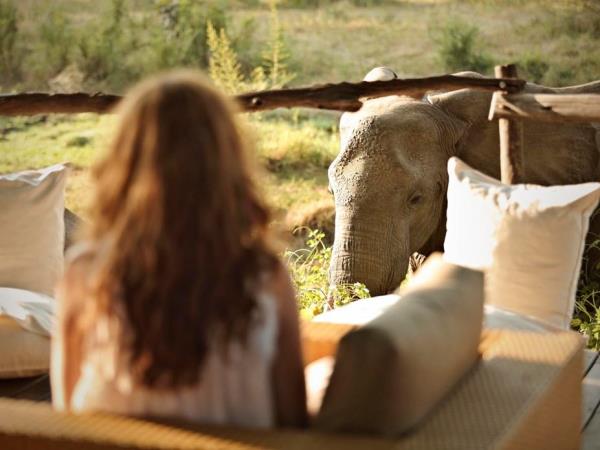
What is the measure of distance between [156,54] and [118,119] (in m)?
9.66

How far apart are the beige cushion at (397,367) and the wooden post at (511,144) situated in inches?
87.0

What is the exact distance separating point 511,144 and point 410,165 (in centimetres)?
55

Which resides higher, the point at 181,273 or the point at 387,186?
the point at 181,273

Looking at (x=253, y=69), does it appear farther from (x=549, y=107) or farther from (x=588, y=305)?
(x=549, y=107)

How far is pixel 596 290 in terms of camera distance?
4.62m

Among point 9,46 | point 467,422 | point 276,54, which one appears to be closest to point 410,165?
point 467,422

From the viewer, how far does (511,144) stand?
167 inches

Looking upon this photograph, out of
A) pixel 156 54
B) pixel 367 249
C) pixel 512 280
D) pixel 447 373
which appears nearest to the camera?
pixel 447 373

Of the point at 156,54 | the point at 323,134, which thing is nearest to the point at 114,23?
the point at 156,54

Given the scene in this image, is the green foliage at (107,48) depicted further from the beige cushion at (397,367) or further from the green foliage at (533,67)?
the beige cushion at (397,367)

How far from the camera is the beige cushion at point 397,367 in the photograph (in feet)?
6.08

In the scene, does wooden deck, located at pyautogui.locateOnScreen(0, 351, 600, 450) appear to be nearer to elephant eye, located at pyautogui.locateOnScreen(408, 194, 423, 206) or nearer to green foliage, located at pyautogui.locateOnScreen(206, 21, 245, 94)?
elephant eye, located at pyautogui.locateOnScreen(408, 194, 423, 206)

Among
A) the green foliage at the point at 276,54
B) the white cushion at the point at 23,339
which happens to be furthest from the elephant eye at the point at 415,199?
the green foliage at the point at 276,54

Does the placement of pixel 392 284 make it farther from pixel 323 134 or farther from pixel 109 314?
pixel 323 134
